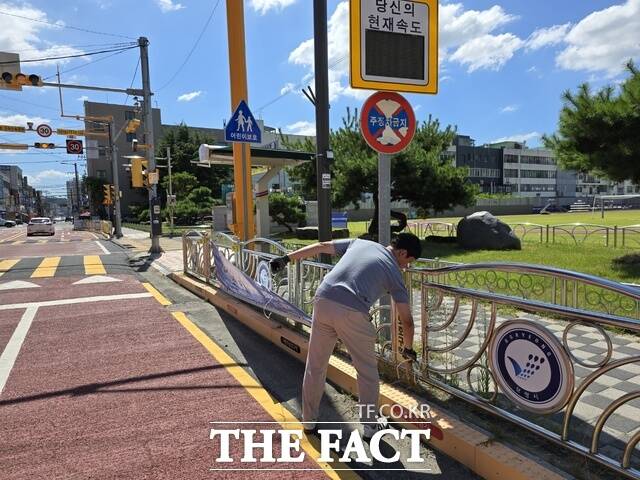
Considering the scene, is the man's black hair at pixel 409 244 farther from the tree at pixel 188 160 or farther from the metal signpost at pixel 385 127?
the tree at pixel 188 160

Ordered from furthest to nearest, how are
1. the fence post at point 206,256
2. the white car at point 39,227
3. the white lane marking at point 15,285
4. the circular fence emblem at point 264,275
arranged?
the white car at point 39,227 < the white lane marking at point 15,285 < the fence post at point 206,256 < the circular fence emblem at point 264,275

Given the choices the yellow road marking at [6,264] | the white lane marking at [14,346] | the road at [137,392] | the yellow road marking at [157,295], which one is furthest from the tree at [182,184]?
the white lane marking at [14,346]

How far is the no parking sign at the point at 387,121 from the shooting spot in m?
3.94

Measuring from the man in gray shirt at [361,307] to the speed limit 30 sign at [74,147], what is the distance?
90.4 ft

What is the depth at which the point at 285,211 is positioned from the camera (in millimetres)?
24594

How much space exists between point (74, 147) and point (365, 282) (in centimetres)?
2819

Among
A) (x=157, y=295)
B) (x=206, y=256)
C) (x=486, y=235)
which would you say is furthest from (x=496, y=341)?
(x=486, y=235)

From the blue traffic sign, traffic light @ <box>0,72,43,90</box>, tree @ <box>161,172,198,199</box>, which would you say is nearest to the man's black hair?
the blue traffic sign

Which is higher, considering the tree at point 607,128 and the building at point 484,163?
the building at point 484,163

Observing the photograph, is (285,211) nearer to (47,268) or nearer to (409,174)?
(409,174)

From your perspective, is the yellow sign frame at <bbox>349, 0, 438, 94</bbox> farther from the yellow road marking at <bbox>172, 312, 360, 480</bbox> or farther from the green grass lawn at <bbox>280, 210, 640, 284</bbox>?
the green grass lawn at <bbox>280, 210, 640, 284</bbox>

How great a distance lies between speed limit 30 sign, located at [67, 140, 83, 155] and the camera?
26156 millimetres

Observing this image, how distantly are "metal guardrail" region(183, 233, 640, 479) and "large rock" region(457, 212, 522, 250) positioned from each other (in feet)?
24.4

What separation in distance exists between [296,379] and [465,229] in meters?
11.1
